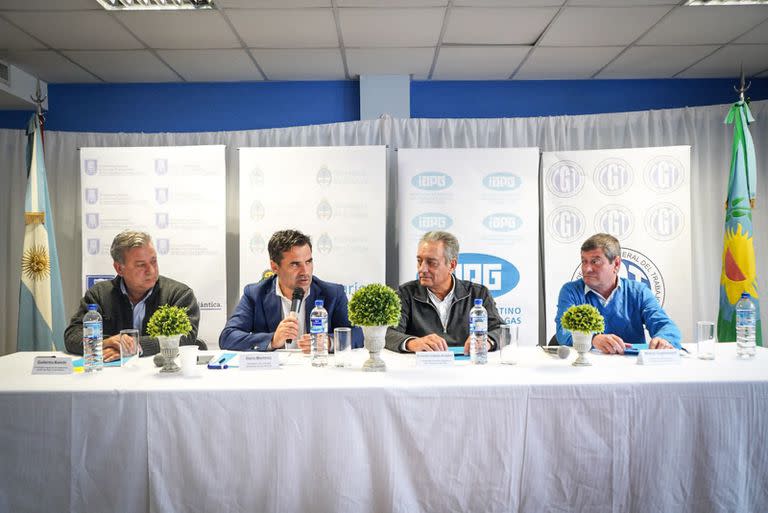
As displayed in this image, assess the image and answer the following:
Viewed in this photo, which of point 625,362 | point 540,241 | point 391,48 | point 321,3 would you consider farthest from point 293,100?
point 625,362

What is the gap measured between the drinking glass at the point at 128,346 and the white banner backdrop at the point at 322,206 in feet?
6.87

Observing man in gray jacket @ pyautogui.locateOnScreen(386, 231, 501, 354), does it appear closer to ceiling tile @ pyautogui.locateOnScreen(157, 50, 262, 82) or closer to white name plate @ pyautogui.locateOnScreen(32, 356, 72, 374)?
white name plate @ pyautogui.locateOnScreen(32, 356, 72, 374)

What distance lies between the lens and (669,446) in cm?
179

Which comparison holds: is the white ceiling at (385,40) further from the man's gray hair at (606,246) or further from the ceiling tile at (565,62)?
the man's gray hair at (606,246)

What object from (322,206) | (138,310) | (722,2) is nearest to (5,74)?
(138,310)

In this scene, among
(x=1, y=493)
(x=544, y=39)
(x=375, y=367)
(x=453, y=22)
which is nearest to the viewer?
(x=1, y=493)

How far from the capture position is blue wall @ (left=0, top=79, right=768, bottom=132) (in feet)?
15.9

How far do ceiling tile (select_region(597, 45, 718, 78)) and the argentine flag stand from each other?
16.3 ft

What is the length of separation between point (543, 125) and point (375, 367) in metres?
3.43

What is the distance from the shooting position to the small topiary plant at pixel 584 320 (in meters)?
2.06

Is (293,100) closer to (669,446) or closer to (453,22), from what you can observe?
(453,22)

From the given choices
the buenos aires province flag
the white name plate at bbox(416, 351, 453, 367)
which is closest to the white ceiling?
the buenos aires province flag

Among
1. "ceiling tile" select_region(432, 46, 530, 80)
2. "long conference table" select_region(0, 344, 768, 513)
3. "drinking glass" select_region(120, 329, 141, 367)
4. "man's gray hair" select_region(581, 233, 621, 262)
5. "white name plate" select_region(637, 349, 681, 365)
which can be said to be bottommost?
"long conference table" select_region(0, 344, 768, 513)

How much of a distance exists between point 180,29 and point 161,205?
1.45 metres
